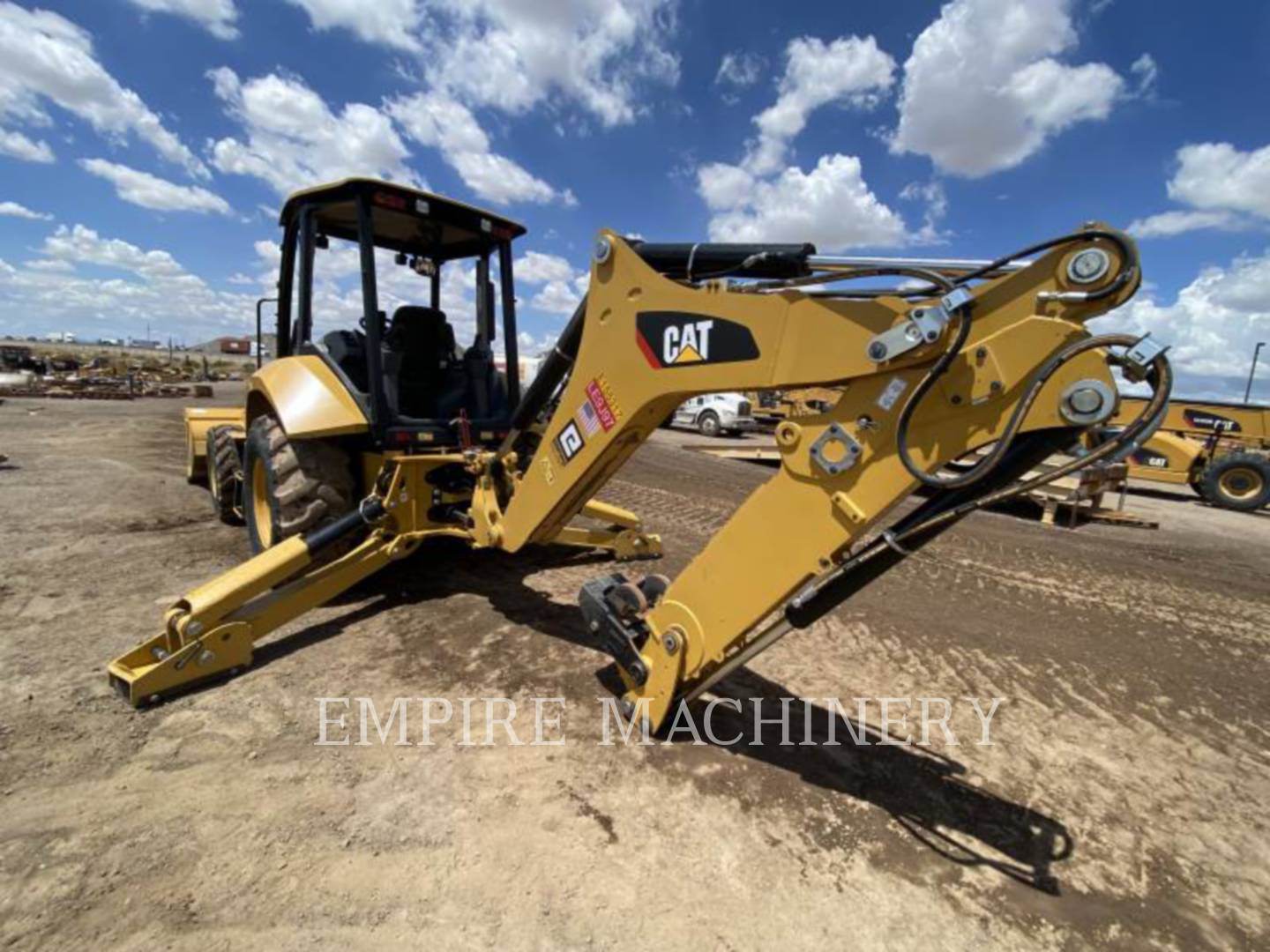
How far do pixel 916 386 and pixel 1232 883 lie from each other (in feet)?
7.32

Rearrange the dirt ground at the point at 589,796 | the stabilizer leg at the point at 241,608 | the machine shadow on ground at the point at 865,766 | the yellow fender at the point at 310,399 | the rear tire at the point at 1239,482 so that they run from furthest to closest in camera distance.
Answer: the rear tire at the point at 1239,482 < the yellow fender at the point at 310,399 < the stabilizer leg at the point at 241,608 < the machine shadow on ground at the point at 865,766 < the dirt ground at the point at 589,796

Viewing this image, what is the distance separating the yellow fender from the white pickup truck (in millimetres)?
14929

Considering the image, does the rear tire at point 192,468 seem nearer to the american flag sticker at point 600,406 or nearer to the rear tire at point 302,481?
the rear tire at point 302,481

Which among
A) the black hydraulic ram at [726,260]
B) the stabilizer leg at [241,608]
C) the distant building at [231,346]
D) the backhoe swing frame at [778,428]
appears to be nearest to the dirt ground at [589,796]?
the stabilizer leg at [241,608]

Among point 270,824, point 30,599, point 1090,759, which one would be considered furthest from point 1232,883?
point 30,599

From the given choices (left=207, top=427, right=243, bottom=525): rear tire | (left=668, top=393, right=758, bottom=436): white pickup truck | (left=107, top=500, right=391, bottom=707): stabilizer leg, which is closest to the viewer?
(left=107, top=500, right=391, bottom=707): stabilizer leg

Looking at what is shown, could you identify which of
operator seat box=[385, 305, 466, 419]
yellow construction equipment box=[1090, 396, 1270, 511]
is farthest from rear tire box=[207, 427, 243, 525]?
yellow construction equipment box=[1090, 396, 1270, 511]

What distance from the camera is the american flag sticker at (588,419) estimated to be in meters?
3.03

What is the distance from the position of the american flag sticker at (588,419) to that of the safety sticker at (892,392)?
51.4 inches

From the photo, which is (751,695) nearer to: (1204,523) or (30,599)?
(30,599)

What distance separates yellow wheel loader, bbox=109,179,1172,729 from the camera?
1.98 meters

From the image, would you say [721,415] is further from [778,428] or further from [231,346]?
[231,346]

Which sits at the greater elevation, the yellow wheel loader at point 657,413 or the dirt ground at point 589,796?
the yellow wheel loader at point 657,413

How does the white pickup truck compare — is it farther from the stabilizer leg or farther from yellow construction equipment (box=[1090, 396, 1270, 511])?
the stabilizer leg
